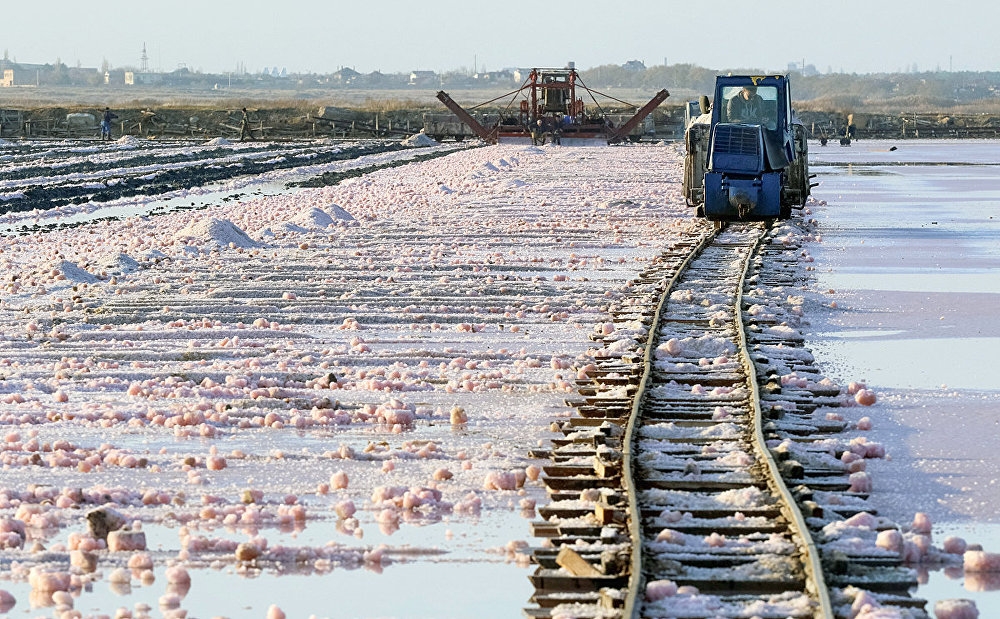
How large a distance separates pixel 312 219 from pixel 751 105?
25.9 ft

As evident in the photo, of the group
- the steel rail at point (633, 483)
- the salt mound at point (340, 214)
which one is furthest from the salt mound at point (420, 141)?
the steel rail at point (633, 483)

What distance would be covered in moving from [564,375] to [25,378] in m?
4.28

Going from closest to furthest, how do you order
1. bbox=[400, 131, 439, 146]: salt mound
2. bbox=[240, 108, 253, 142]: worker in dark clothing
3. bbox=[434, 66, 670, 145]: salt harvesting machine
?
1. bbox=[434, 66, 670, 145]: salt harvesting machine
2. bbox=[400, 131, 439, 146]: salt mound
3. bbox=[240, 108, 253, 142]: worker in dark clothing

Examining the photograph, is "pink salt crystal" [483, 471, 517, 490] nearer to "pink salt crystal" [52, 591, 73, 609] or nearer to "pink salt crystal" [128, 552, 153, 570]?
"pink salt crystal" [128, 552, 153, 570]

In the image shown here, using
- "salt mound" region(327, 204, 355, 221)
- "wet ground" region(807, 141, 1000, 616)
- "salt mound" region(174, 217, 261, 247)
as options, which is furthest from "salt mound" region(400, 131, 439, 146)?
"salt mound" region(174, 217, 261, 247)

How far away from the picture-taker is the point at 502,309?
17781 millimetres

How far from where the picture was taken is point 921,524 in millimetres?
8219

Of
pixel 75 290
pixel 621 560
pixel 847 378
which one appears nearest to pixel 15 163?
pixel 75 290

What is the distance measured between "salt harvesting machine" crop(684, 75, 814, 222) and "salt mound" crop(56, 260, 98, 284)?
33.2 feet

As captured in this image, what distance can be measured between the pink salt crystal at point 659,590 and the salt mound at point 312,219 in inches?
877

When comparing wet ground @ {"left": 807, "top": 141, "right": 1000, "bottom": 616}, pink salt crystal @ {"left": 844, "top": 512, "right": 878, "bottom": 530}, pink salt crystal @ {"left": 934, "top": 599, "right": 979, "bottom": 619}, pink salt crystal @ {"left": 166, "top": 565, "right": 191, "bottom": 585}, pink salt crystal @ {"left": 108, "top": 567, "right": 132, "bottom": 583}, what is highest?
pink salt crystal @ {"left": 844, "top": 512, "right": 878, "bottom": 530}

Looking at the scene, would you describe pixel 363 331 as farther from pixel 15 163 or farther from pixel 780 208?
pixel 15 163

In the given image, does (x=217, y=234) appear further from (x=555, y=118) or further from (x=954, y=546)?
(x=555, y=118)

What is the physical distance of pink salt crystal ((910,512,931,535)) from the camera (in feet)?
26.9
